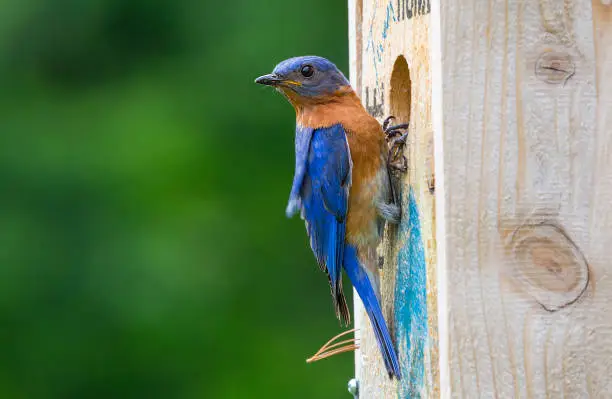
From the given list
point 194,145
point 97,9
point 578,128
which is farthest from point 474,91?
point 97,9

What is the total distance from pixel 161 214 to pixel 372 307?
12.9ft

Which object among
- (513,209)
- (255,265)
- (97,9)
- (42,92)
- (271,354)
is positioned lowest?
(271,354)

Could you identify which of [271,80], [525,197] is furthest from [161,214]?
[525,197]

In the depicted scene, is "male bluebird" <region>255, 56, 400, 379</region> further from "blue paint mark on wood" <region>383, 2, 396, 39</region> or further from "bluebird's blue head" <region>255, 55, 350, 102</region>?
"blue paint mark on wood" <region>383, 2, 396, 39</region>

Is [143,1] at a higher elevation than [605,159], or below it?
higher

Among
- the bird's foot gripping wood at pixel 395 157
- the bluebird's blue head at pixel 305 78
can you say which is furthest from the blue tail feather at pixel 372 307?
the bluebird's blue head at pixel 305 78

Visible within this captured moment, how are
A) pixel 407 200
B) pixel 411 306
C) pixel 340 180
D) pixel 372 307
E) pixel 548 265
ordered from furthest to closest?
pixel 340 180, pixel 372 307, pixel 407 200, pixel 411 306, pixel 548 265

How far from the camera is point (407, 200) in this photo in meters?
3.18

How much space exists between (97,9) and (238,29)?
1.05 metres

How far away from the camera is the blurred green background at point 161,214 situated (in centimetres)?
706

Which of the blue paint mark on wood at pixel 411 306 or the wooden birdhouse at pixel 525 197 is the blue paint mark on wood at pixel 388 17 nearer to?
the blue paint mark on wood at pixel 411 306

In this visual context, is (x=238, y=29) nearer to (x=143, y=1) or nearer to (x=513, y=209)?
(x=143, y=1)

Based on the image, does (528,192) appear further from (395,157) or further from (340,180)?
(340,180)

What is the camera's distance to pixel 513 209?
94.8 inches
